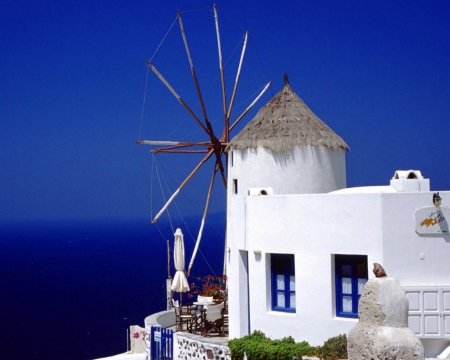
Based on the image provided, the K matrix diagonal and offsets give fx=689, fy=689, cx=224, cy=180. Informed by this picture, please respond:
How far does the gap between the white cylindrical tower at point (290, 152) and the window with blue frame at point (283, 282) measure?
3.59 m

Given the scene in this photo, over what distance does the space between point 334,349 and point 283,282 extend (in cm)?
220

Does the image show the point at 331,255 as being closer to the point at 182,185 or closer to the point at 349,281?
the point at 349,281

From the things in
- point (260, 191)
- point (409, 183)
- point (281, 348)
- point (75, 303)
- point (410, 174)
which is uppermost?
point (410, 174)

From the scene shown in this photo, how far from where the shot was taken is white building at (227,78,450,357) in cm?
1459

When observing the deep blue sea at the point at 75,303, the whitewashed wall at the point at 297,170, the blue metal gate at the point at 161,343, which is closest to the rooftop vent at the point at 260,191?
the whitewashed wall at the point at 297,170

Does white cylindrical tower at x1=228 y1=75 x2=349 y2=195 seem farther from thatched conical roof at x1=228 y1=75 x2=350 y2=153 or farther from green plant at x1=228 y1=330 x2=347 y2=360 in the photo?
green plant at x1=228 y1=330 x2=347 y2=360

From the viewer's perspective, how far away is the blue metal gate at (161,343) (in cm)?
1917

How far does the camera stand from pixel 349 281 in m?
15.4

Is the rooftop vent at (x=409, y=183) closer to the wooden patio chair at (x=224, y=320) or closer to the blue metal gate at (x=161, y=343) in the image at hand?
the wooden patio chair at (x=224, y=320)

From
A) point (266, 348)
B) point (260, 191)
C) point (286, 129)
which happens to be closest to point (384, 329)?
point (266, 348)

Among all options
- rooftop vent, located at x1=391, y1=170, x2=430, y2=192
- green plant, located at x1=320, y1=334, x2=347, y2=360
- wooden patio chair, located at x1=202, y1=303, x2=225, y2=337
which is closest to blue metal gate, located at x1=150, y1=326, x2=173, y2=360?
wooden patio chair, located at x1=202, y1=303, x2=225, y2=337

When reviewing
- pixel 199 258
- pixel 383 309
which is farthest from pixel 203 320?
pixel 199 258

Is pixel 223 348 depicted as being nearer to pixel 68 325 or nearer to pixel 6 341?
pixel 6 341

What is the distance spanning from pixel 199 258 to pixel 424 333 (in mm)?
109341
